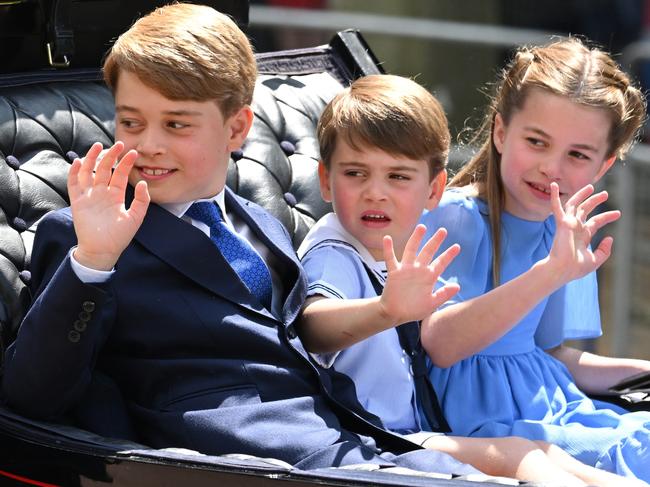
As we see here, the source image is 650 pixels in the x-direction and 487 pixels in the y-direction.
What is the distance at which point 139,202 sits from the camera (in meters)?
2.20

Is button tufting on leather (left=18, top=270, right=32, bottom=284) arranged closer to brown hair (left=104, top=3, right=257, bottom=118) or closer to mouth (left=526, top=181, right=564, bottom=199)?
brown hair (left=104, top=3, right=257, bottom=118)

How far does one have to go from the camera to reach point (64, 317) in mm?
2186

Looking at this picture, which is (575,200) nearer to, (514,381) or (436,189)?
(436,189)

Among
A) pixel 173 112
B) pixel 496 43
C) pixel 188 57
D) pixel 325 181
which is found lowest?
pixel 496 43

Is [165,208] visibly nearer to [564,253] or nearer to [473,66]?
[564,253]

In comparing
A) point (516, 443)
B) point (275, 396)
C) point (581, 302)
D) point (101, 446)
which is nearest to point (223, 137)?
point (275, 396)

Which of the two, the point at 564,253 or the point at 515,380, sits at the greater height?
the point at 564,253

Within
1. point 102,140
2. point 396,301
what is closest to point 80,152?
point 102,140

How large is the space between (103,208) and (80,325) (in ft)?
0.69

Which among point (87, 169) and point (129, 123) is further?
point (129, 123)

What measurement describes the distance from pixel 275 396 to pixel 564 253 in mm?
625

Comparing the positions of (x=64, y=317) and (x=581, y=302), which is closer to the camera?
(x=64, y=317)

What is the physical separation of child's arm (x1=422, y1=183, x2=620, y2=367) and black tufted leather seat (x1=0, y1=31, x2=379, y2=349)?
1.85ft

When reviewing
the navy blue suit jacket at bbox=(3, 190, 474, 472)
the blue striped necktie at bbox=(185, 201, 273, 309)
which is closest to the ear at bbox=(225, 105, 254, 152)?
the blue striped necktie at bbox=(185, 201, 273, 309)
